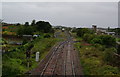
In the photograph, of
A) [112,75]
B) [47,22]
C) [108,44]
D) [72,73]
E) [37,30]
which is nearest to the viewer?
[112,75]

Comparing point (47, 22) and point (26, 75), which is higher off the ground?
point (47, 22)

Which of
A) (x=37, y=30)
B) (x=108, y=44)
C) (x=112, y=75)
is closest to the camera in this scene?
(x=112, y=75)

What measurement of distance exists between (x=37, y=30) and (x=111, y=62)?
50.4m

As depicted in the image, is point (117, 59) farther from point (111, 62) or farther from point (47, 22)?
point (47, 22)

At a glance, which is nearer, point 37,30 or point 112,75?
point 112,75

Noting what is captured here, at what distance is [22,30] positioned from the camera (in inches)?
2303

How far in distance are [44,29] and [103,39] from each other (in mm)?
35138

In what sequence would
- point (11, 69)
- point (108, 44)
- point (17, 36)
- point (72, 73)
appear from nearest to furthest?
1. point (11, 69)
2. point (72, 73)
3. point (108, 44)
4. point (17, 36)

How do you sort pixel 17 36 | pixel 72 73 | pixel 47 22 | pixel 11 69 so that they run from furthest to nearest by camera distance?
pixel 47 22 → pixel 17 36 → pixel 72 73 → pixel 11 69

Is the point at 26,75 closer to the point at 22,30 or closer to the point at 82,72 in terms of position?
the point at 82,72

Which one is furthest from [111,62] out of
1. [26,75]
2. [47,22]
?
[47,22]

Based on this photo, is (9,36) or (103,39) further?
(9,36)

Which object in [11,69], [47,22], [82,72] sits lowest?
[82,72]

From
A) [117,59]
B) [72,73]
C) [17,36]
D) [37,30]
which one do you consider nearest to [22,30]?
[17,36]
